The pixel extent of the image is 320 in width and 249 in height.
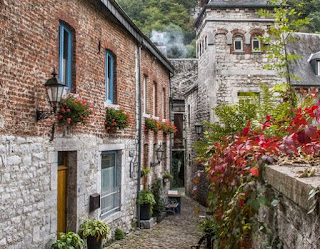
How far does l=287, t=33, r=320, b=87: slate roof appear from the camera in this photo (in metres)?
18.5

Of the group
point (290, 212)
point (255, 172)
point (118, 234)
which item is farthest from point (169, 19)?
point (290, 212)

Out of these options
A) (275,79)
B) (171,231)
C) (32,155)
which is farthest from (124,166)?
(275,79)

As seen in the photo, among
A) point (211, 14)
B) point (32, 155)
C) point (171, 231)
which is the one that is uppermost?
point (211, 14)

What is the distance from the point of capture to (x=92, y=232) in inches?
313

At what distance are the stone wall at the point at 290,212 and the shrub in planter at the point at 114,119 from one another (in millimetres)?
6260

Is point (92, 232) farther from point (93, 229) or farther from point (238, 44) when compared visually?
point (238, 44)

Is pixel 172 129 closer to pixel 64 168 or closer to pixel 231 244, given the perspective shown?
pixel 64 168

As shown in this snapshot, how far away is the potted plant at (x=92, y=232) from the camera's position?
26.1ft

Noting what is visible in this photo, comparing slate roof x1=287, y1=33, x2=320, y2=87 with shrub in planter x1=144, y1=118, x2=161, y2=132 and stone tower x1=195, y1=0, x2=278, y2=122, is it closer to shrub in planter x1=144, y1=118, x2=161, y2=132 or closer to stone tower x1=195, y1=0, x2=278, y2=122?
stone tower x1=195, y1=0, x2=278, y2=122

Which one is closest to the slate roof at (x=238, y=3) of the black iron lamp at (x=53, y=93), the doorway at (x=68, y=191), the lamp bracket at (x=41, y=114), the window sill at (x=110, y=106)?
the window sill at (x=110, y=106)

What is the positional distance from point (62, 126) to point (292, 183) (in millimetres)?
5334

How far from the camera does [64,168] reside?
7789mm

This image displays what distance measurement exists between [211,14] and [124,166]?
942cm

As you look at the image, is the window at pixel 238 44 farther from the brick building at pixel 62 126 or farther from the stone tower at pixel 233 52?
the brick building at pixel 62 126
